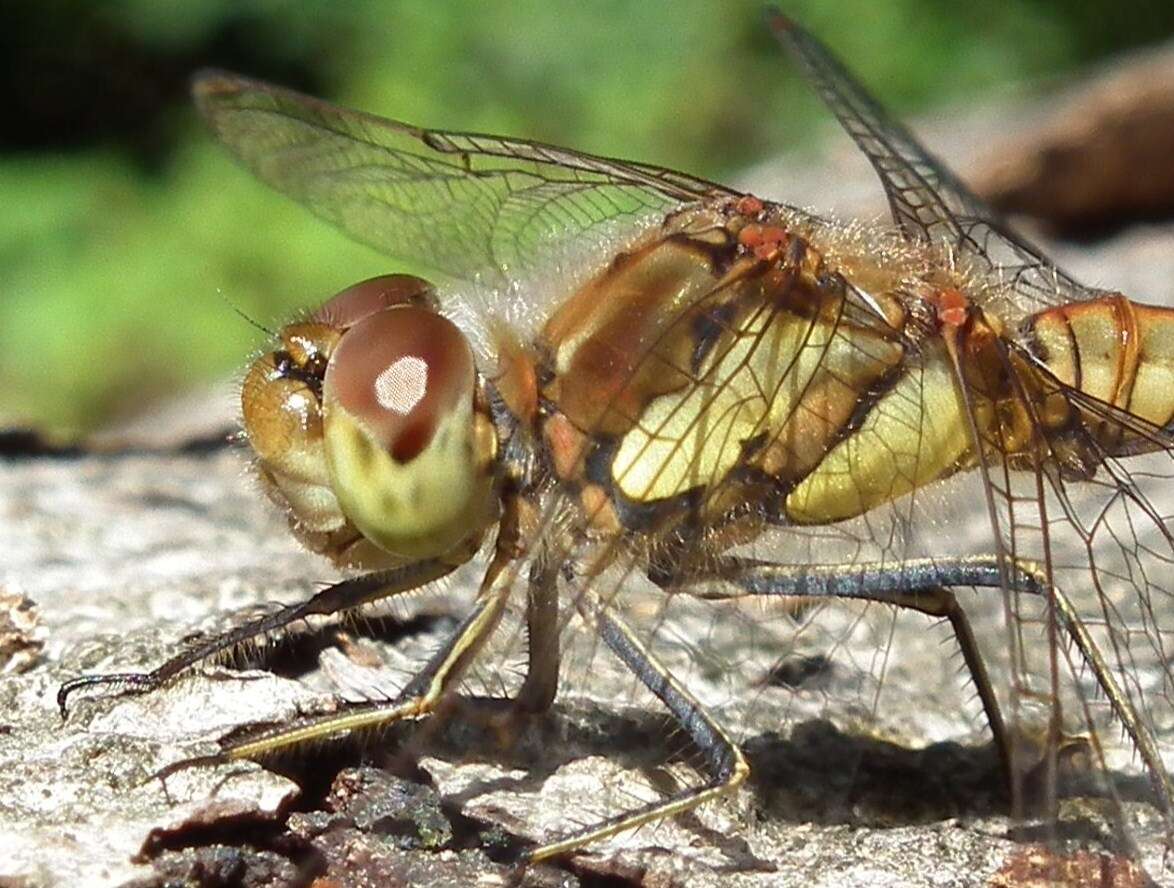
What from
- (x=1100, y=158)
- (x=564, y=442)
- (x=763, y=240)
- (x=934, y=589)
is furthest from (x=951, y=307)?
(x=1100, y=158)

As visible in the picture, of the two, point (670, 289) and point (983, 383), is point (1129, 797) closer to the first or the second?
point (983, 383)

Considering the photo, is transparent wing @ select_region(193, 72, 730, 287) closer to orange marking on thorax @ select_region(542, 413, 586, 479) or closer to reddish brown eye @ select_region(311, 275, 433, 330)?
reddish brown eye @ select_region(311, 275, 433, 330)

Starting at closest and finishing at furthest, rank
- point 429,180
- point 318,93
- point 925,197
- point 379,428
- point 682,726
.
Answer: point 379,428 < point 682,726 < point 429,180 < point 925,197 < point 318,93

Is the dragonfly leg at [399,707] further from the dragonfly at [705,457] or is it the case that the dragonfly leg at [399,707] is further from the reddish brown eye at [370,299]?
the reddish brown eye at [370,299]

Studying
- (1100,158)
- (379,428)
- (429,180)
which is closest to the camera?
(379,428)

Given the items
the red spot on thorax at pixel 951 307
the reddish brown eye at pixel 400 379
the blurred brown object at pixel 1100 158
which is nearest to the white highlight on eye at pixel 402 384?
the reddish brown eye at pixel 400 379

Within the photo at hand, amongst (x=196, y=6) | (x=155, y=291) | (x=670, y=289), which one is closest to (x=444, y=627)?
(x=670, y=289)

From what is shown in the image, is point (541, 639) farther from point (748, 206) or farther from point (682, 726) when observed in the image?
point (748, 206)
